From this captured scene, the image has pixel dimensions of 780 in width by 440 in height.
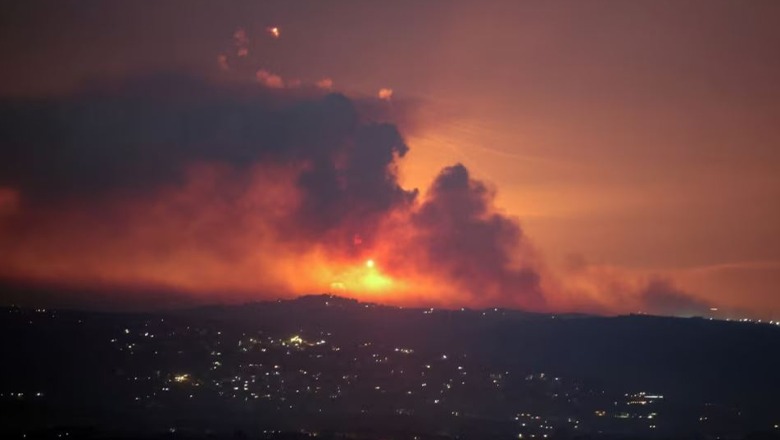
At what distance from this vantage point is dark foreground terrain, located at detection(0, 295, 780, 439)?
180ft

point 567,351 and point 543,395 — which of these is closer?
point 543,395

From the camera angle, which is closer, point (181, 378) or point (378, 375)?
point (181, 378)

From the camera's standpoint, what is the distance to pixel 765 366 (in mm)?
84938

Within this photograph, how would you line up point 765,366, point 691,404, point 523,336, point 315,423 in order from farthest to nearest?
point 523,336, point 765,366, point 691,404, point 315,423

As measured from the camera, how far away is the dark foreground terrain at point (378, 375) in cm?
5472

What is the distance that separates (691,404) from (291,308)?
145 ft

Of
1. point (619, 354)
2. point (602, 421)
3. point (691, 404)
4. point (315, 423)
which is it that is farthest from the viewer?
point (619, 354)

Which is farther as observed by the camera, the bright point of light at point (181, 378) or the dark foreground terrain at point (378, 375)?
the bright point of light at point (181, 378)

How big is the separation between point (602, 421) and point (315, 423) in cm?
2231

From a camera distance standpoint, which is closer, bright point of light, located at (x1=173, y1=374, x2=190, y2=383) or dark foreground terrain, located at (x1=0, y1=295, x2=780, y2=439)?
dark foreground terrain, located at (x1=0, y1=295, x2=780, y2=439)

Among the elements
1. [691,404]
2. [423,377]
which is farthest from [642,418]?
[423,377]

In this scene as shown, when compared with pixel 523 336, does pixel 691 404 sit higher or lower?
lower

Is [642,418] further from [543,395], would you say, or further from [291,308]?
[291,308]

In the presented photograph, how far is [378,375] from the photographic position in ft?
246
